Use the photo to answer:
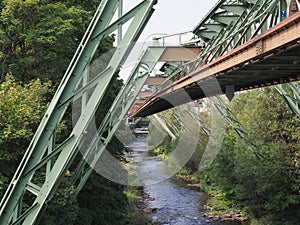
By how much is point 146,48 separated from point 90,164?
5406 mm

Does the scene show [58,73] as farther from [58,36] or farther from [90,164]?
[90,164]

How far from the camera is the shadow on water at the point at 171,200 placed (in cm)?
1844

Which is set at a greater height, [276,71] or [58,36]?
[58,36]

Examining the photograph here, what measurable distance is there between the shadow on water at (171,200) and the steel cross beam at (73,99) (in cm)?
1400

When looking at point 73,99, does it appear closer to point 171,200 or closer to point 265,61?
point 265,61

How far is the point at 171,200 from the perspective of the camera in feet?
74.1

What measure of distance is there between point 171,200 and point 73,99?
755 inches

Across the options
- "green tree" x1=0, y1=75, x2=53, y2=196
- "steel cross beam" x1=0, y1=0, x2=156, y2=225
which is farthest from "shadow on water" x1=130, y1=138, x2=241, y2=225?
"steel cross beam" x1=0, y1=0, x2=156, y2=225

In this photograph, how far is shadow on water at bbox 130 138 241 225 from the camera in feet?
60.5

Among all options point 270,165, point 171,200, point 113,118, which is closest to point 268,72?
point 113,118

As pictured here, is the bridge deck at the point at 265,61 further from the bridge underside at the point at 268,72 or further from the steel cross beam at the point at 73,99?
the steel cross beam at the point at 73,99

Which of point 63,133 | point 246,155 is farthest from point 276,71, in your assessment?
point 246,155

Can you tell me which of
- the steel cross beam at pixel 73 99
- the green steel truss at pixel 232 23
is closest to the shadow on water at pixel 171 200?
the green steel truss at pixel 232 23

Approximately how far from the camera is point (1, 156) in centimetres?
718
